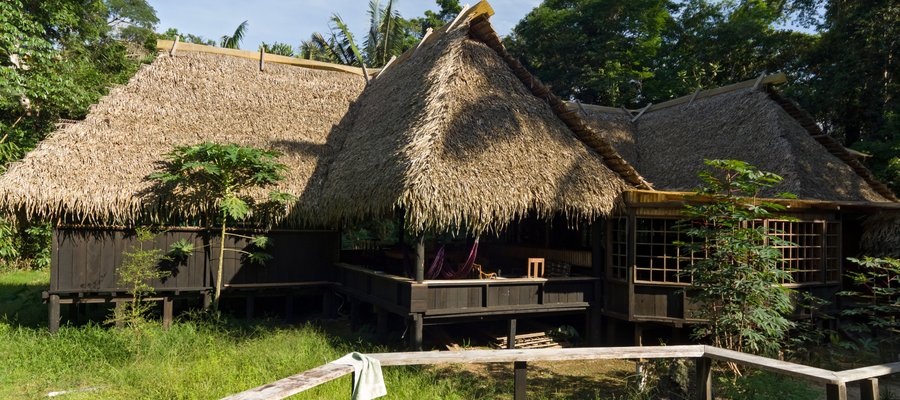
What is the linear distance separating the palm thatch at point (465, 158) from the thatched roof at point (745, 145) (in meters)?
4.23

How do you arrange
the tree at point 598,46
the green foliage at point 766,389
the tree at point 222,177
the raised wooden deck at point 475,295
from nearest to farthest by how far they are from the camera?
the green foliage at point 766,389 < the raised wooden deck at point 475,295 < the tree at point 222,177 < the tree at point 598,46

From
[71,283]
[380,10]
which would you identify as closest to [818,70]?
[380,10]

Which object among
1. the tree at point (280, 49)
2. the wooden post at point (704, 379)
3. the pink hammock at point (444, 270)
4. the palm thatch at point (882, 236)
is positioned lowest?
the wooden post at point (704, 379)

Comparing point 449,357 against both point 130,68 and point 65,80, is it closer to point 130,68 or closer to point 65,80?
point 65,80

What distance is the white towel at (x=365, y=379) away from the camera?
3.67m

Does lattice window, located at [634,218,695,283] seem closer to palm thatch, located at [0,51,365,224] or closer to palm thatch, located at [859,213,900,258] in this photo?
palm thatch, located at [859,213,900,258]

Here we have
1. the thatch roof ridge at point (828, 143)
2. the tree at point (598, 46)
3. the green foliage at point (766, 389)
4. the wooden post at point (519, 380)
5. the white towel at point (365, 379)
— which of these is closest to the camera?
the white towel at point (365, 379)

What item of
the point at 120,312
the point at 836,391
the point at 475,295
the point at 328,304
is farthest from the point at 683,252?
the point at 120,312

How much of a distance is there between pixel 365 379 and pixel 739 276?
4.91 meters

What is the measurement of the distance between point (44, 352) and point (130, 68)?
552 inches

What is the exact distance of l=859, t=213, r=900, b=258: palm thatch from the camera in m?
9.55

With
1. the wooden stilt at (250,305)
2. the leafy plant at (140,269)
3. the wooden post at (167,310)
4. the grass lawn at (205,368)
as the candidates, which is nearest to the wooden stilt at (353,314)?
the grass lawn at (205,368)

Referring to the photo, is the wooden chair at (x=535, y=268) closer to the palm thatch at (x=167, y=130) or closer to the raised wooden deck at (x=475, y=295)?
the raised wooden deck at (x=475, y=295)

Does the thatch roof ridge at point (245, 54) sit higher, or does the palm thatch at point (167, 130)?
the thatch roof ridge at point (245, 54)
